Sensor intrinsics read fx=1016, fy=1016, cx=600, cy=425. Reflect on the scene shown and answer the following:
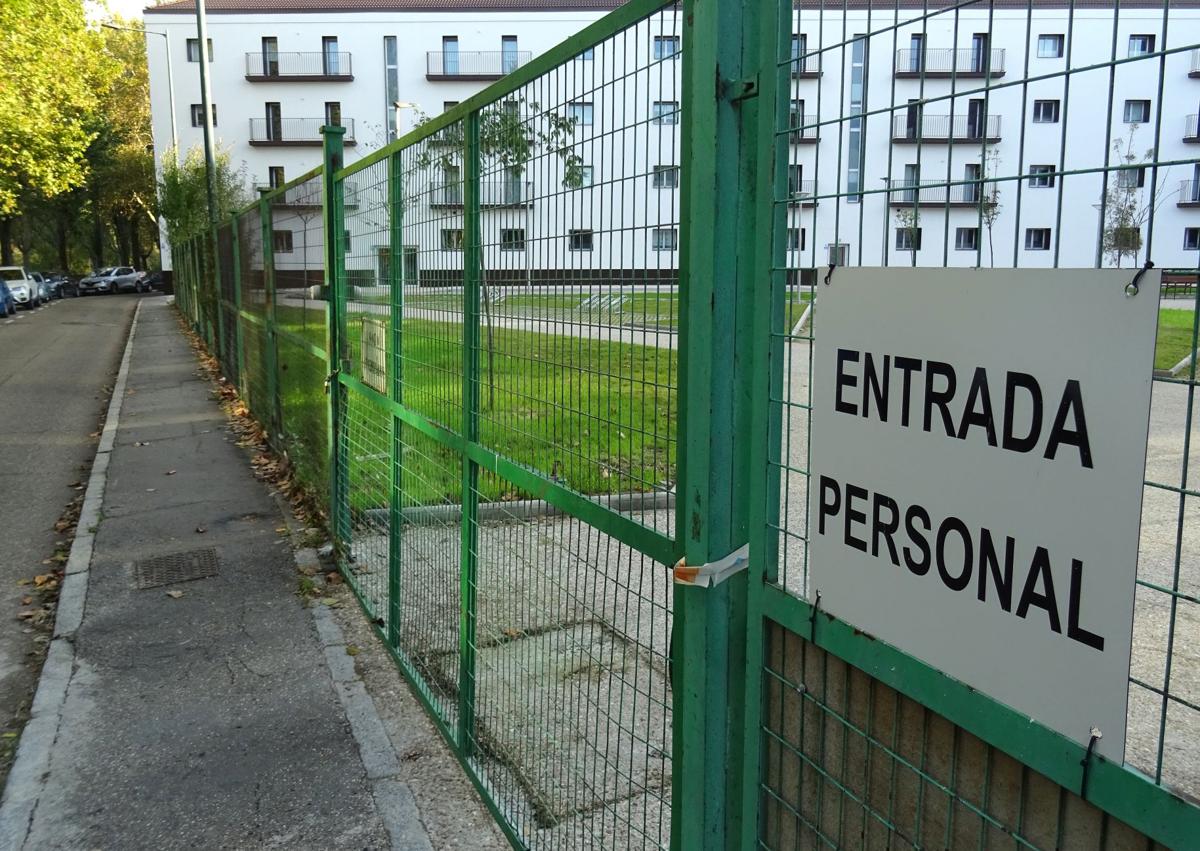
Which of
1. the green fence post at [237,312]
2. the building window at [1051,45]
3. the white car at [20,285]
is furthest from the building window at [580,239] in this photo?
the white car at [20,285]

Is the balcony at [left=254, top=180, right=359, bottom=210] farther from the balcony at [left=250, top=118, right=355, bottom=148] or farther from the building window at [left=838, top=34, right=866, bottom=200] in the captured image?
the balcony at [left=250, top=118, right=355, bottom=148]

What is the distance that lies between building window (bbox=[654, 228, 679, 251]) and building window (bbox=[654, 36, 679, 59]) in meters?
0.37

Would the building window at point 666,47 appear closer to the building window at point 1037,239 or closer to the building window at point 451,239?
the building window at point 1037,239

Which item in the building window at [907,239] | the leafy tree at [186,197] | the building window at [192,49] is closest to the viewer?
the building window at [907,239]

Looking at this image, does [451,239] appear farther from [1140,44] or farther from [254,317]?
[254,317]

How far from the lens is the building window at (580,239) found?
258 centimetres

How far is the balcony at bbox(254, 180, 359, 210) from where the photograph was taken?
570 cm

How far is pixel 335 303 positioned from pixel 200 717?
2585 millimetres

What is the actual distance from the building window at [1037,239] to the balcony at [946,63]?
0.77 feet

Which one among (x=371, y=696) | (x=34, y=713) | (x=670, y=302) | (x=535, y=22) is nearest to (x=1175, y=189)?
(x=670, y=302)

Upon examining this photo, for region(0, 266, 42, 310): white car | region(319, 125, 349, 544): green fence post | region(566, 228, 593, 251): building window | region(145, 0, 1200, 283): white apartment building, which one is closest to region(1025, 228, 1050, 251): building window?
region(145, 0, 1200, 283): white apartment building

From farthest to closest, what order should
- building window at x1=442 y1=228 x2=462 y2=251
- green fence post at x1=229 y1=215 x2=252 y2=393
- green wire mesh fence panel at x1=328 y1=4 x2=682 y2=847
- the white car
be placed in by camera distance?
the white car
green fence post at x1=229 y1=215 x2=252 y2=393
building window at x1=442 y1=228 x2=462 y2=251
green wire mesh fence panel at x1=328 y1=4 x2=682 y2=847

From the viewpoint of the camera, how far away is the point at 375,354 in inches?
199

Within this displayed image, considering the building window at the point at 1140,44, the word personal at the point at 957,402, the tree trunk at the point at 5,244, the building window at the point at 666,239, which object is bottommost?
the word personal at the point at 957,402
